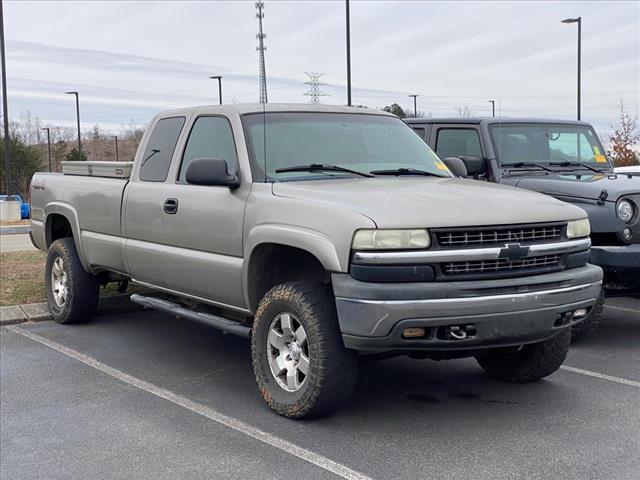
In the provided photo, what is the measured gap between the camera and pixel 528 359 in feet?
17.6

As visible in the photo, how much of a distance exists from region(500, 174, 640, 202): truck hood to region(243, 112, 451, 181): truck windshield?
146 cm

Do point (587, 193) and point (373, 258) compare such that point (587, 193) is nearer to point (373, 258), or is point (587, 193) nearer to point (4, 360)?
→ point (373, 258)

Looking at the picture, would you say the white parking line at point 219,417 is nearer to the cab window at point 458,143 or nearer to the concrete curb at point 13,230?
the cab window at point 458,143

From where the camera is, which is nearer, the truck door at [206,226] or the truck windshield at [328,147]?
the truck door at [206,226]

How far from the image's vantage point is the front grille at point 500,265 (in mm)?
4281

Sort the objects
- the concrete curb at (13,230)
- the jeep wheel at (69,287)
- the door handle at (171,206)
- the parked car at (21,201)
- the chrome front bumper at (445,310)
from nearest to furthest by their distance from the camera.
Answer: the chrome front bumper at (445,310), the door handle at (171,206), the jeep wheel at (69,287), the concrete curb at (13,230), the parked car at (21,201)

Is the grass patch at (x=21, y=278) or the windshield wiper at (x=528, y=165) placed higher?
the windshield wiper at (x=528, y=165)

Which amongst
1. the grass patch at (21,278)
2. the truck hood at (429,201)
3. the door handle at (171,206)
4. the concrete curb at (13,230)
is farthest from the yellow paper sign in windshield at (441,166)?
the concrete curb at (13,230)

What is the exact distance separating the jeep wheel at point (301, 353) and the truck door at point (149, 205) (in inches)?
57.2

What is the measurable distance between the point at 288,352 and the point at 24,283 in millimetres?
5488

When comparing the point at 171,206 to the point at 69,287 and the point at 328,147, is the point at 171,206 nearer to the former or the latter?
the point at 328,147

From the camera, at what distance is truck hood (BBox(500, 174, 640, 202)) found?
6574 mm

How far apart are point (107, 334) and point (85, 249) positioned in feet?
2.71

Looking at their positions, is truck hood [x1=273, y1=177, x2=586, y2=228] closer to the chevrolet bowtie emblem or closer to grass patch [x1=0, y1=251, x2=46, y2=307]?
the chevrolet bowtie emblem
